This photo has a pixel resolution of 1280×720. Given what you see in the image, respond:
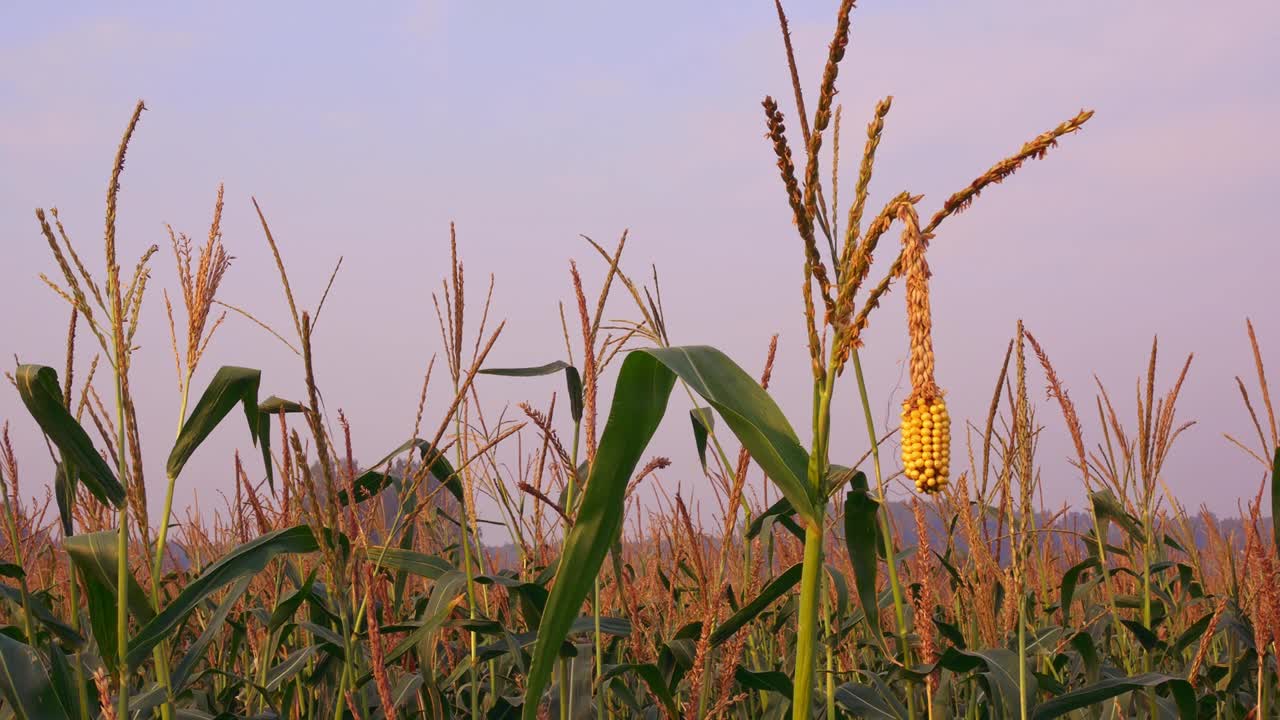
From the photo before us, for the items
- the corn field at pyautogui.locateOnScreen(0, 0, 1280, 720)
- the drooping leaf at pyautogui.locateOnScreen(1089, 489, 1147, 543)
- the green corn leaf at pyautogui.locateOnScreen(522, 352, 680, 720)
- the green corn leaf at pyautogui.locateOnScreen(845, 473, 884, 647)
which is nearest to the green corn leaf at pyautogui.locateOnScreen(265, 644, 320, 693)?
the corn field at pyautogui.locateOnScreen(0, 0, 1280, 720)

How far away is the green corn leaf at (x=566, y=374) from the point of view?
2.84 m

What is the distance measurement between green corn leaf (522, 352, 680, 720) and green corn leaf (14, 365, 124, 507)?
50.0 inches

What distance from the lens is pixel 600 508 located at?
140 cm

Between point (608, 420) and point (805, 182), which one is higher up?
point (805, 182)

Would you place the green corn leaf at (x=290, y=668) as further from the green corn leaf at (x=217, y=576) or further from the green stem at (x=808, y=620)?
the green stem at (x=808, y=620)

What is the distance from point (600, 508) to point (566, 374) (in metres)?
1.59

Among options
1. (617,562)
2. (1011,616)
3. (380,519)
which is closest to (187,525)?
(380,519)

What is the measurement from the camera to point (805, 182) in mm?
1428

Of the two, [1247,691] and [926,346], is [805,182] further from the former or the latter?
[1247,691]

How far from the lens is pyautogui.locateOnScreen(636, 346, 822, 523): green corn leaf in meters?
1.41

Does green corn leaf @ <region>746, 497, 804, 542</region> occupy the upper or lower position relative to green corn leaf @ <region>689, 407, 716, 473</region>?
lower

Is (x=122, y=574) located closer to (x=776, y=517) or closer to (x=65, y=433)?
(x=65, y=433)

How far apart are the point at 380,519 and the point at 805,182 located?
8.88ft

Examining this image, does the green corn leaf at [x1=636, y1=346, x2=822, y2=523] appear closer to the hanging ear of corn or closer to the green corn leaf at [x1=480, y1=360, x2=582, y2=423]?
the hanging ear of corn
